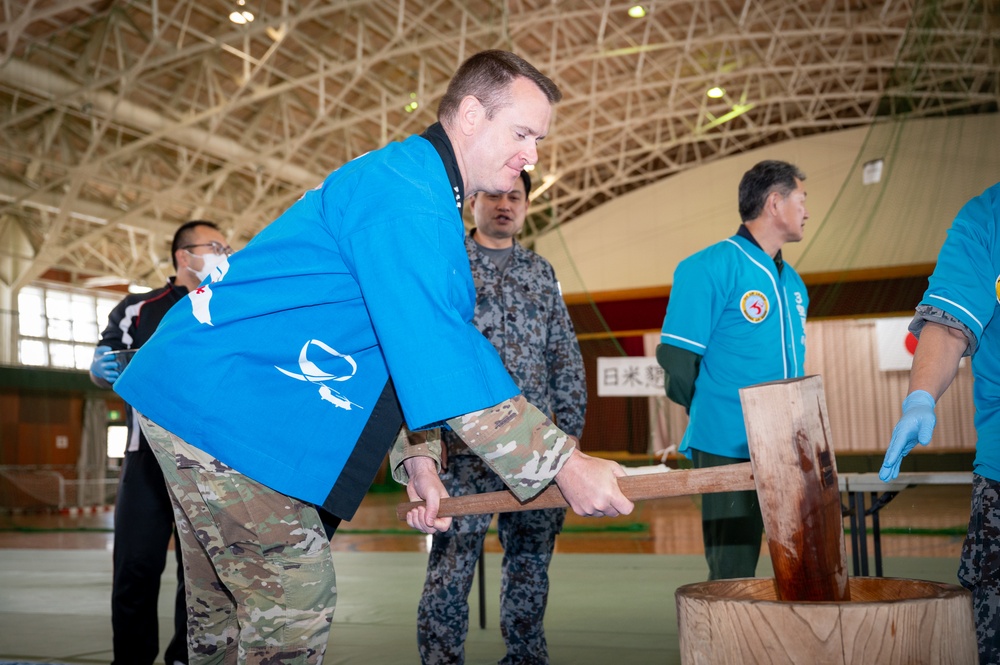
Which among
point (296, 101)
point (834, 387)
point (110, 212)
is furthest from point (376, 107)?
point (834, 387)

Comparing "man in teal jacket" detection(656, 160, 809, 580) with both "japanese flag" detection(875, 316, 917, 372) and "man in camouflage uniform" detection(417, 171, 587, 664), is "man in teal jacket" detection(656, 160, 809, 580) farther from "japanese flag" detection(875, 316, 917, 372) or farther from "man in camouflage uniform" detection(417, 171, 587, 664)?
"japanese flag" detection(875, 316, 917, 372)

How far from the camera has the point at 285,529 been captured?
1.36 meters

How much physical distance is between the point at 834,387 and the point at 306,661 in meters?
16.0

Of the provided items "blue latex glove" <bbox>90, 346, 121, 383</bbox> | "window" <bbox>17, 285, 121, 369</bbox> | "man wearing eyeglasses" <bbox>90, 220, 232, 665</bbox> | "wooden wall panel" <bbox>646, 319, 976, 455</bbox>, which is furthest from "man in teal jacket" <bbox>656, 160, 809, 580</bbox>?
"window" <bbox>17, 285, 121, 369</bbox>

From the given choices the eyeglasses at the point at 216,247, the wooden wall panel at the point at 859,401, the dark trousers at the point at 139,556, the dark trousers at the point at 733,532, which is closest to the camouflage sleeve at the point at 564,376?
the dark trousers at the point at 733,532

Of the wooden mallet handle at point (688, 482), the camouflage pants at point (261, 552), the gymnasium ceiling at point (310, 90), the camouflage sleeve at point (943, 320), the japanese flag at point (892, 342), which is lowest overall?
the camouflage pants at point (261, 552)

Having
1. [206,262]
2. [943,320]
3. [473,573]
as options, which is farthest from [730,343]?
[206,262]

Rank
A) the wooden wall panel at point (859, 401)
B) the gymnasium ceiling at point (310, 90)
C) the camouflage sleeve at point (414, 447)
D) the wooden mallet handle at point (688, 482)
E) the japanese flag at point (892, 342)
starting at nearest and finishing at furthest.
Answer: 1. the wooden mallet handle at point (688, 482)
2. the camouflage sleeve at point (414, 447)
3. the wooden wall panel at point (859, 401)
4. the japanese flag at point (892, 342)
5. the gymnasium ceiling at point (310, 90)

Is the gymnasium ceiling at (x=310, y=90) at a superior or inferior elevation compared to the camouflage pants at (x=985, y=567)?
superior

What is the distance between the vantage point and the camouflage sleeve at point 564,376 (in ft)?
10.2

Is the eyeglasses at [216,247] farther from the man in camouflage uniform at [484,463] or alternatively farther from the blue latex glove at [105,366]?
the man in camouflage uniform at [484,463]

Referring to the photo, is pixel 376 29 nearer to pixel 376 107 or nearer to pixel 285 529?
pixel 376 107

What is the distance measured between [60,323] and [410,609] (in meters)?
17.7

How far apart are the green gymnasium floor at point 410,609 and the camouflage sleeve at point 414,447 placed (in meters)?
1.58
